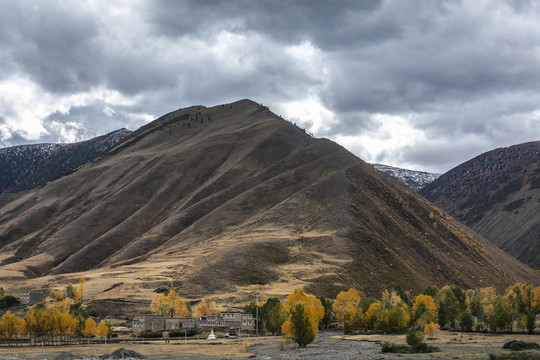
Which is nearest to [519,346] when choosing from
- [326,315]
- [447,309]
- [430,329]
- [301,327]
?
[430,329]

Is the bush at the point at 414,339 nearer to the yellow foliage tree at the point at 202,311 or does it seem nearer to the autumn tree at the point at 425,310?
the autumn tree at the point at 425,310

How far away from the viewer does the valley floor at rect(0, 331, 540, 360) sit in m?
80.3

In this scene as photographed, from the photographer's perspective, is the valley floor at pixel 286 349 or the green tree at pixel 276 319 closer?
the valley floor at pixel 286 349

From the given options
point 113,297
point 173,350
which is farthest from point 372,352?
point 113,297

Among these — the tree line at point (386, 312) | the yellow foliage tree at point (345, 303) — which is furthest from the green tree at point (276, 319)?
the yellow foliage tree at point (345, 303)

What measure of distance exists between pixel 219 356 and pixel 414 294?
91706mm

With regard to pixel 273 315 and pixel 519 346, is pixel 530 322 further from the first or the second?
pixel 273 315

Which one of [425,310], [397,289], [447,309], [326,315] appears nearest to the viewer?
[425,310]

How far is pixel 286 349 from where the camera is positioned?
313ft

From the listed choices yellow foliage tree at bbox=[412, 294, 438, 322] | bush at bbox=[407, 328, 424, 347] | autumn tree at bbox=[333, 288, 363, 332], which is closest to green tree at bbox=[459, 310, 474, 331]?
yellow foliage tree at bbox=[412, 294, 438, 322]

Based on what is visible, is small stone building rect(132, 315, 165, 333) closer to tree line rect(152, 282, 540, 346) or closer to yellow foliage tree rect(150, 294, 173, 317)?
yellow foliage tree rect(150, 294, 173, 317)

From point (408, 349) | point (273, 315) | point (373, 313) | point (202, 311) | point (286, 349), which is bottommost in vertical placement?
point (286, 349)

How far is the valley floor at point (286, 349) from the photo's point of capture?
80294 millimetres

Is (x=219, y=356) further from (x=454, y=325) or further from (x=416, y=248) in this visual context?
(x=416, y=248)
